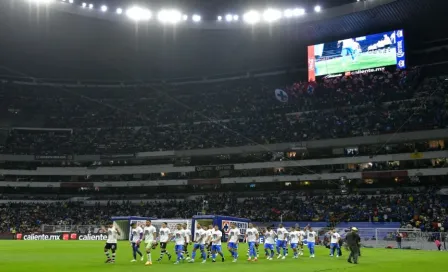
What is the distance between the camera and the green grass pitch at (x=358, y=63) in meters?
64.8

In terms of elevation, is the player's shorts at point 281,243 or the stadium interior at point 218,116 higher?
the stadium interior at point 218,116

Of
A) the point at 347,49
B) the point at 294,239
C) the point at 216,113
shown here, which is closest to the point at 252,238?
the point at 294,239

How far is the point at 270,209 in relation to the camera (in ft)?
208

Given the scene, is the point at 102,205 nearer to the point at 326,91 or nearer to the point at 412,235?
the point at 326,91

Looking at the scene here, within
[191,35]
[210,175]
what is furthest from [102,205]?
[191,35]

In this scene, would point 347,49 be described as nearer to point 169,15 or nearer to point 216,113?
point 216,113

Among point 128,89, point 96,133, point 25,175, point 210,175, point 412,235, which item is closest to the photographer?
point 412,235

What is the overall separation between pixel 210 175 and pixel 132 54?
2512 centimetres

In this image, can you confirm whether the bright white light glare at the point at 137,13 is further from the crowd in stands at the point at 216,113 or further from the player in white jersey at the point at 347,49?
the player in white jersey at the point at 347,49

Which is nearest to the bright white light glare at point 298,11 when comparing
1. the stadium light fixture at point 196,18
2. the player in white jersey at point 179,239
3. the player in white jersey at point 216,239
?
the stadium light fixture at point 196,18

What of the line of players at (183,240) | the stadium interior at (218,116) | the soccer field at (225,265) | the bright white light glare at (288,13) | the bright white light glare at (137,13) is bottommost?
the soccer field at (225,265)

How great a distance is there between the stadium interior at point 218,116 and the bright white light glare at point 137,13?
0.58 ft

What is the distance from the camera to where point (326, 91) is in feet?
253

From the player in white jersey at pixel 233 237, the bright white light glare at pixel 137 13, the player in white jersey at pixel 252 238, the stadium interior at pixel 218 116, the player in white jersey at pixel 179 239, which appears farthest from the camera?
the bright white light glare at pixel 137 13
